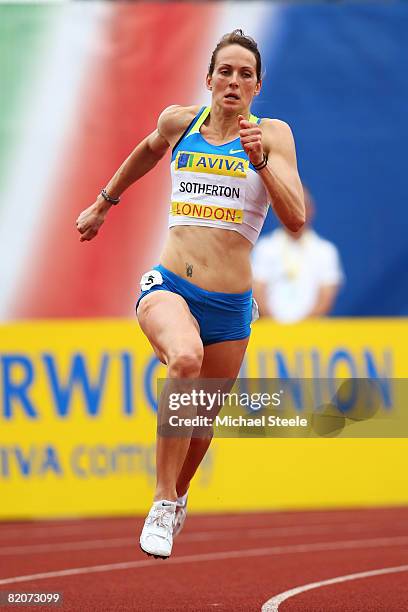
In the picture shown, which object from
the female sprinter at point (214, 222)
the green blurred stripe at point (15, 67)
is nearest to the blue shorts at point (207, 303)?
the female sprinter at point (214, 222)

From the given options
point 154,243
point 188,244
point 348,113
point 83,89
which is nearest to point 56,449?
point 154,243

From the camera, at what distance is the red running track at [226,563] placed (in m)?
7.18

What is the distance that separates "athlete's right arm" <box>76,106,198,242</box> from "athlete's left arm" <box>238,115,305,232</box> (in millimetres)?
488

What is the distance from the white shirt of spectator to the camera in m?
12.8

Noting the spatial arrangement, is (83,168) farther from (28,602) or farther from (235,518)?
(28,602)

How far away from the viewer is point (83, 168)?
40.9ft

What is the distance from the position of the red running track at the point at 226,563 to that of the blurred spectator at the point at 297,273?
81.6 inches

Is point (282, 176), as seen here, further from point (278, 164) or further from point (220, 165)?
point (220, 165)

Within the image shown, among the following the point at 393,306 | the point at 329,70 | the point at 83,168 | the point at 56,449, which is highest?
the point at 329,70

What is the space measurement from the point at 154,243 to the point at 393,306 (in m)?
2.44

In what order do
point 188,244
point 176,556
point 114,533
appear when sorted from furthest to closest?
point 114,533 → point 176,556 → point 188,244

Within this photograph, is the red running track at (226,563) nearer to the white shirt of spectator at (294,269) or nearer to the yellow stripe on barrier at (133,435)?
the yellow stripe on barrier at (133,435)

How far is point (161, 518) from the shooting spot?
20.0ft

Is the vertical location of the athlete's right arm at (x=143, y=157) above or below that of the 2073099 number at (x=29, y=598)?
above
